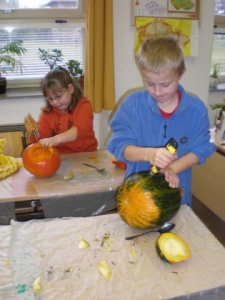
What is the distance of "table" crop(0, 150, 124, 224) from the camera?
1238 millimetres

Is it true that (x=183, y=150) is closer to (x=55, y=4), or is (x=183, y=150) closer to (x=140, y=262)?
(x=140, y=262)

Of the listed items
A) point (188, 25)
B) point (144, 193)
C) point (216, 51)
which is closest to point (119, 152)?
point (144, 193)


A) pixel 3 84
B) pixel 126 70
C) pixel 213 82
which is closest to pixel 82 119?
pixel 126 70

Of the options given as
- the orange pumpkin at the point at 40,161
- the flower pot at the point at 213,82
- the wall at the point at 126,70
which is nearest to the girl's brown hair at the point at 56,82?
the orange pumpkin at the point at 40,161

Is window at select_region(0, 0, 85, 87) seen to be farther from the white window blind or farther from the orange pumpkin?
the orange pumpkin

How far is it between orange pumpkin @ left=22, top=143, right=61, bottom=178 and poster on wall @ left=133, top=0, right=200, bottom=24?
1317mm

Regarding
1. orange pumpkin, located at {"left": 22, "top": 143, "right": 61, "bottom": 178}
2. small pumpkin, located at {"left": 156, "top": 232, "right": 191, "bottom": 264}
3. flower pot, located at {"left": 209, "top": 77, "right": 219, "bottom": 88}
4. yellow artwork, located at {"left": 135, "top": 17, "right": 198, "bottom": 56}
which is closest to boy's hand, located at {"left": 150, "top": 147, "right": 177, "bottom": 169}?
small pumpkin, located at {"left": 156, "top": 232, "right": 191, "bottom": 264}

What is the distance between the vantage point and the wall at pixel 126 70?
224 centimetres

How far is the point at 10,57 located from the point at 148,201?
1.98 metres

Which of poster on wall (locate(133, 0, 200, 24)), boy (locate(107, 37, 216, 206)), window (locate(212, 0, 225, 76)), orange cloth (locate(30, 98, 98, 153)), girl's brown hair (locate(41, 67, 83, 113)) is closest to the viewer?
boy (locate(107, 37, 216, 206))

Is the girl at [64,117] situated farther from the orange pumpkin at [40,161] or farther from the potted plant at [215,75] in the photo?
the potted plant at [215,75]

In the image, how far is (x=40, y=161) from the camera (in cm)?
133

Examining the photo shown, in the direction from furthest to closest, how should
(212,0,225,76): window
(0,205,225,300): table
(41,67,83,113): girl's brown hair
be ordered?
1. (212,0,225,76): window
2. (41,67,83,113): girl's brown hair
3. (0,205,225,300): table

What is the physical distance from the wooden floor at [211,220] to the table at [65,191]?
1.03 m
